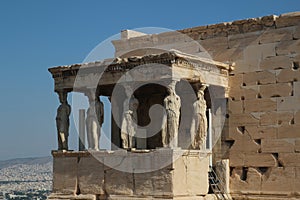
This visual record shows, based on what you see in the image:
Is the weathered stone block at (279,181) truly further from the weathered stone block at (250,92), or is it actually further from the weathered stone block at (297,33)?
the weathered stone block at (297,33)

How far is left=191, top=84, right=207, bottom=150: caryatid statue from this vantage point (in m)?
15.5

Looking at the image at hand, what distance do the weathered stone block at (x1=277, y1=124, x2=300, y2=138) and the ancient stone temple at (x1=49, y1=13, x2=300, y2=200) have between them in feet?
0.07

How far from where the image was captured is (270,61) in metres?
15.8

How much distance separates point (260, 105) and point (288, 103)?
0.67 metres

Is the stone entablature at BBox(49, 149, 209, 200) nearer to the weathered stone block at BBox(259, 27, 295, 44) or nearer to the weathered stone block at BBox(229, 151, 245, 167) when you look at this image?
the weathered stone block at BBox(229, 151, 245, 167)

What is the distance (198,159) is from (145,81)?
205 centimetres

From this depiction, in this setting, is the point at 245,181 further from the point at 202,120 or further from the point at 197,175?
the point at 202,120

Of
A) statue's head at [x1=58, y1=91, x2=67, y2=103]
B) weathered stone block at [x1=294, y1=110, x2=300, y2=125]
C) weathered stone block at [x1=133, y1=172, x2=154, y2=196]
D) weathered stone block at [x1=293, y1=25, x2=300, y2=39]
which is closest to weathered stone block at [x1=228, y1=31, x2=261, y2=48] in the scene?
weathered stone block at [x1=293, y1=25, x2=300, y2=39]

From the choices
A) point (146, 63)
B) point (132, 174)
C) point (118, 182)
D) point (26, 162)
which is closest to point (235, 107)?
point (146, 63)

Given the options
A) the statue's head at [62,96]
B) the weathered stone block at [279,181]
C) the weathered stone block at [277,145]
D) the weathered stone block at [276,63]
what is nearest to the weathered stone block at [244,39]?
the weathered stone block at [276,63]

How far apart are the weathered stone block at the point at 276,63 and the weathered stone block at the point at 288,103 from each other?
0.71 m

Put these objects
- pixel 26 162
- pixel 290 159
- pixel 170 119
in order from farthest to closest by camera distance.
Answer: pixel 26 162 → pixel 290 159 → pixel 170 119

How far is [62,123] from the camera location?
16547mm

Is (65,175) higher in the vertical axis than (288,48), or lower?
lower
